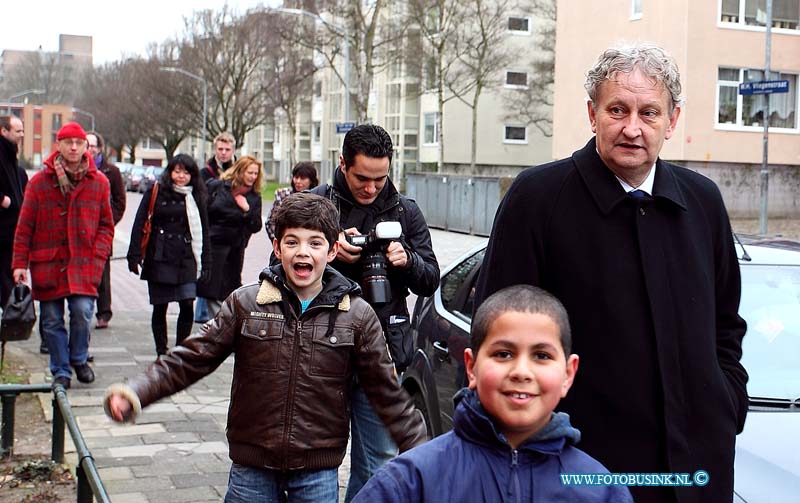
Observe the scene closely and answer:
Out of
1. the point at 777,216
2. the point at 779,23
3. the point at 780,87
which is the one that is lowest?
the point at 777,216

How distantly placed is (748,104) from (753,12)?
2879 millimetres

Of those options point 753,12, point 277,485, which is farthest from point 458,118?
point 277,485

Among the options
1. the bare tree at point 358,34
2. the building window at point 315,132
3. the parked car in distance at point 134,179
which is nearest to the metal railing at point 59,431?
the bare tree at point 358,34

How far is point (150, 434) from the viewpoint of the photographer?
6.73 meters

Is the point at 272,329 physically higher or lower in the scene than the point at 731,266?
lower

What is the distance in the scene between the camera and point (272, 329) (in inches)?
143

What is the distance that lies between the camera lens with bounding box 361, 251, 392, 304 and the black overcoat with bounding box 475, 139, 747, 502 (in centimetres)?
140

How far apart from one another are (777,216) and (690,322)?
31.5m

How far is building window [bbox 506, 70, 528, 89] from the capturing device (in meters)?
58.6

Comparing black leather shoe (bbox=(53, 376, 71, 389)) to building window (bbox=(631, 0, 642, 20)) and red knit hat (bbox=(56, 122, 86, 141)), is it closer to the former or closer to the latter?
red knit hat (bbox=(56, 122, 86, 141))

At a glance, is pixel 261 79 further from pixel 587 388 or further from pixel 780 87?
pixel 587 388

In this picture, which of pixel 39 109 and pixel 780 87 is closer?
pixel 780 87

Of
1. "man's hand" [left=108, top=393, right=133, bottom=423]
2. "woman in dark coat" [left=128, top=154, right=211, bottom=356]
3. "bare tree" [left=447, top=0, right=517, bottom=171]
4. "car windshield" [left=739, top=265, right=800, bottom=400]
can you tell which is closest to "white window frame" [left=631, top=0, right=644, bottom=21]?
"bare tree" [left=447, top=0, right=517, bottom=171]

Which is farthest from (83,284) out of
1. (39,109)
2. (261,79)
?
(39,109)
